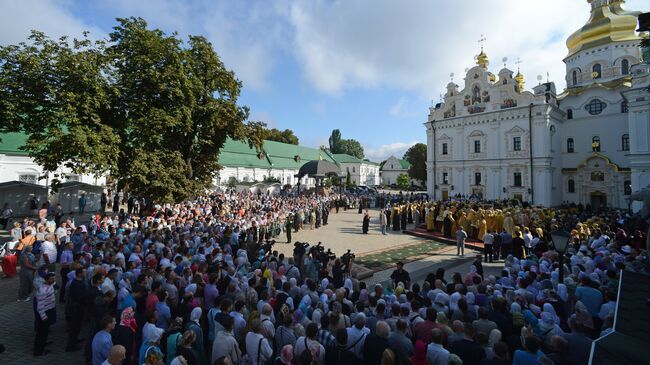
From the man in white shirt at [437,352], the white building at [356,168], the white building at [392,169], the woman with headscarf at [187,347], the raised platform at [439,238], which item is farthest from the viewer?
the white building at [392,169]

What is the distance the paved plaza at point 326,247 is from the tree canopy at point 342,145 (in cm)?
7197

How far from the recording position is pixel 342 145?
9988cm

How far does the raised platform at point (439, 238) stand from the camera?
663 inches

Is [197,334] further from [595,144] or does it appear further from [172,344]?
[595,144]

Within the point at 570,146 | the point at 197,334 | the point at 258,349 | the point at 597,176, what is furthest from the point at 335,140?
the point at 258,349

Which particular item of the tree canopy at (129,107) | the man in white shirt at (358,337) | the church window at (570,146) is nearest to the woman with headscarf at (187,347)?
the man in white shirt at (358,337)

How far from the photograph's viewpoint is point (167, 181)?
643 inches

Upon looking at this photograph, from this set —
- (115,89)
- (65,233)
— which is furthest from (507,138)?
(65,233)

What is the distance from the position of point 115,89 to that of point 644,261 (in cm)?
2107

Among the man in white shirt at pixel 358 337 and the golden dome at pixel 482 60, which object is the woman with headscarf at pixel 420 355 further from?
the golden dome at pixel 482 60

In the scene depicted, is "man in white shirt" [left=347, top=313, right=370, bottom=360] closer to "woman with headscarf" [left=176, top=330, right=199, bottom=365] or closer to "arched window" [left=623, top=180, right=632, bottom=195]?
"woman with headscarf" [left=176, top=330, right=199, bottom=365]

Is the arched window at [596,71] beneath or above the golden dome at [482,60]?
beneath

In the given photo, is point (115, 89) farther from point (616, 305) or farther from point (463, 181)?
point (463, 181)

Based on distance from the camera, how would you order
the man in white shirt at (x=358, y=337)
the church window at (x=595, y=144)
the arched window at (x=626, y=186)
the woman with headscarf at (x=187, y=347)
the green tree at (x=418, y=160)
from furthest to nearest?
the green tree at (x=418, y=160) → the church window at (x=595, y=144) → the arched window at (x=626, y=186) → the man in white shirt at (x=358, y=337) → the woman with headscarf at (x=187, y=347)
